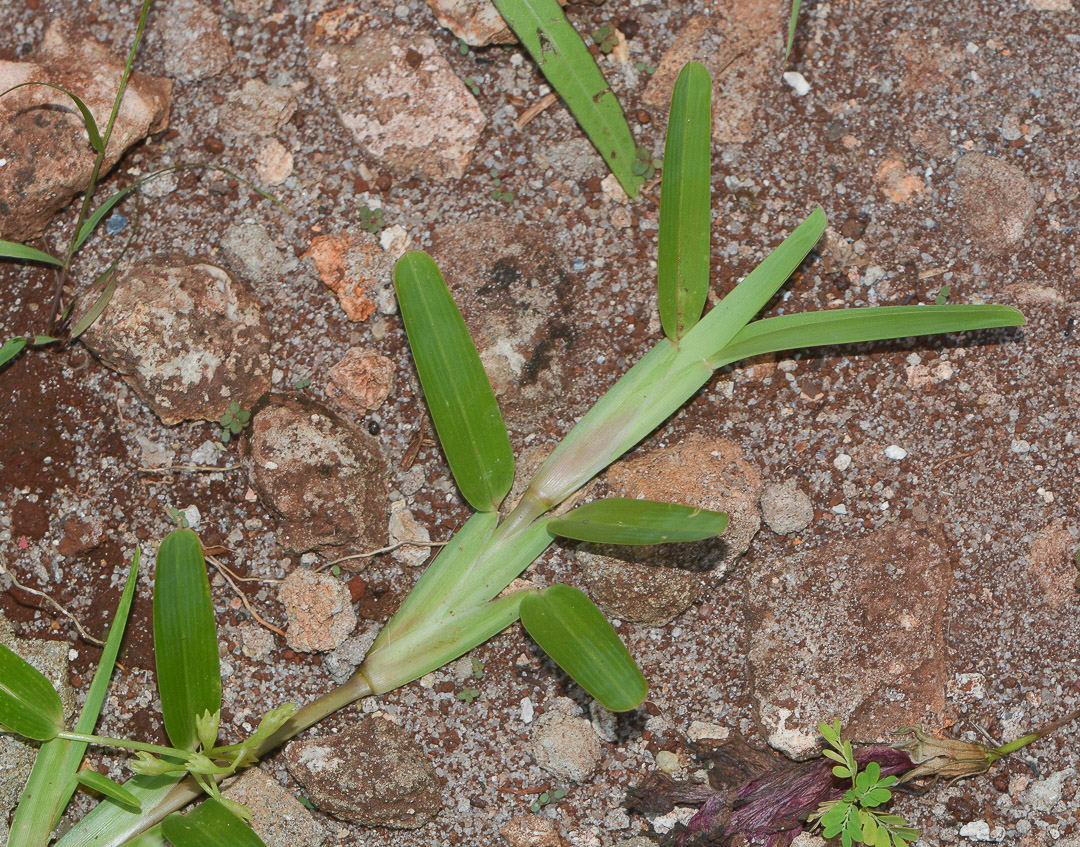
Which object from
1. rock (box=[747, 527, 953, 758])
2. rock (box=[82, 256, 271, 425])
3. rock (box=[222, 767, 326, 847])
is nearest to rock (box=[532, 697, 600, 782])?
rock (box=[747, 527, 953, 758])

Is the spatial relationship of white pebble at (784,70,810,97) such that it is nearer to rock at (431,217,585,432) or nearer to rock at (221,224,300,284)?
rock at (431,217,585,432)

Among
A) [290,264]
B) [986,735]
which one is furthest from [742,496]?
[290,264]

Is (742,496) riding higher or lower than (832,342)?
lower

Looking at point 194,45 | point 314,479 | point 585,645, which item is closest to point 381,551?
point 314,479

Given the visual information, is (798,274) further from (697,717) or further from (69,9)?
(69,9)

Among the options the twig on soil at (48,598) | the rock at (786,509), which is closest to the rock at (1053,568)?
the rock at (786,509)

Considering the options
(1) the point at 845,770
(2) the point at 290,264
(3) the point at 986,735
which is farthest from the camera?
(2) the point at 290,264

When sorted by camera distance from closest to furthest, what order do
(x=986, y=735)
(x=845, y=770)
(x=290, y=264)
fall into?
1. (x=845, y=770)
2. (x=986, y=735)
3. (x=290, y=264)

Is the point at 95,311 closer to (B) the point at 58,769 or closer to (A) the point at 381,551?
(A) the point at 381,551
